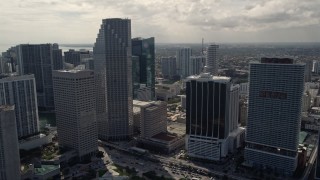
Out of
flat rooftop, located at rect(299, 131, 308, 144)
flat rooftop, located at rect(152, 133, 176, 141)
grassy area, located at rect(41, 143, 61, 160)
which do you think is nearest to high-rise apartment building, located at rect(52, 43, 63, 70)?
grassy area, located at rect(41, 143, 61, 160)

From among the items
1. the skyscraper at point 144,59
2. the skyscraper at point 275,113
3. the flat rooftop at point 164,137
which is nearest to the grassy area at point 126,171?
the flat rooftop at point 164,137

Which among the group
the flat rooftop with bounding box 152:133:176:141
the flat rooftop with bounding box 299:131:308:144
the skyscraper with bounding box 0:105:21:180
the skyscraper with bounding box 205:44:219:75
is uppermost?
the skyscraper with bounding box 205:44:219:75

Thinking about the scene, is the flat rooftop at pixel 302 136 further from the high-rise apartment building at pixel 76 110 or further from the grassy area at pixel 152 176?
the high-rise apartment building at pixel 76 110

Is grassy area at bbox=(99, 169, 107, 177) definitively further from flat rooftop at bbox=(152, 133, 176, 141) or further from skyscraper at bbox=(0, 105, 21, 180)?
flat rooftop at bbox=(152, 133, 176, 141)

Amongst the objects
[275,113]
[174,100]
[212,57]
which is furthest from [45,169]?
[212,57]

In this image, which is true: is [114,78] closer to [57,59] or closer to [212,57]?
[57,59]

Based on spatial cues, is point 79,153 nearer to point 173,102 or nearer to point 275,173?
point 275,173
